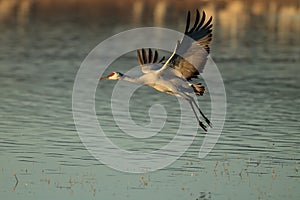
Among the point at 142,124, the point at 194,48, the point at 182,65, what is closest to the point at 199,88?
the point at 182,65

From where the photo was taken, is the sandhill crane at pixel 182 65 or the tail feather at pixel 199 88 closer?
the sandhill crane at pixel 182 65

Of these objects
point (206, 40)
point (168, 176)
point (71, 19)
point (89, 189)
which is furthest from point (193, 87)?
point (71, 19)

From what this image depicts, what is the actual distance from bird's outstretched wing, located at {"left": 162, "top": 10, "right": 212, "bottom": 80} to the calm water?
1189 mm

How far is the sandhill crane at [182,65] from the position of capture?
37.8 ft

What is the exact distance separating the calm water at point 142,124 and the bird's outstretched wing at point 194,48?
119cm

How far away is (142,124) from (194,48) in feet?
8.60

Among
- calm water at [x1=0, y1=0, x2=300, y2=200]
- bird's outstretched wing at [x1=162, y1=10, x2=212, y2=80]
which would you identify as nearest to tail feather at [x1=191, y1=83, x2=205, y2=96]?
bird's outstretched wing at [x1=162, y1=10, x2=212, y2=80]

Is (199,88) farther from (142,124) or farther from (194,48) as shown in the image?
(142,124)

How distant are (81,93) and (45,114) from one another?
261cm

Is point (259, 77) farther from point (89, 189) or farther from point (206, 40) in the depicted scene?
point (89, 189)

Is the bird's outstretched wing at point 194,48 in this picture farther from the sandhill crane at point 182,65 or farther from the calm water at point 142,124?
the calm water at point 142,124

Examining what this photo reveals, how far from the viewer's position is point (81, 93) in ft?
56.1

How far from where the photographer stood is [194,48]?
11.5 metres

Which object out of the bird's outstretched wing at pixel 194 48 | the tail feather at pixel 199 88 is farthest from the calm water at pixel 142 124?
the bird's outstretched wing at pixel 194 48
